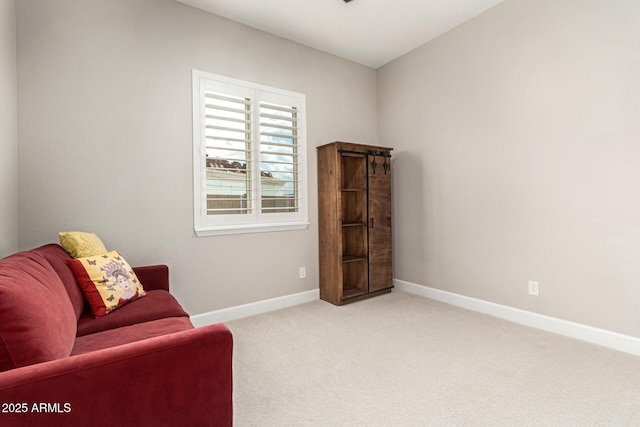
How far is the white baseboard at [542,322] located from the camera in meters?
2.31

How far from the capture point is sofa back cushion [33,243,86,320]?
166 centimetres

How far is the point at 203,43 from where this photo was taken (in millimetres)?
2938

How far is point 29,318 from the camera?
1.01 meters

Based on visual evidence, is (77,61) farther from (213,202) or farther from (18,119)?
(213,202)

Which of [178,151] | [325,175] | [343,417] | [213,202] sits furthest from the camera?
[325,175]

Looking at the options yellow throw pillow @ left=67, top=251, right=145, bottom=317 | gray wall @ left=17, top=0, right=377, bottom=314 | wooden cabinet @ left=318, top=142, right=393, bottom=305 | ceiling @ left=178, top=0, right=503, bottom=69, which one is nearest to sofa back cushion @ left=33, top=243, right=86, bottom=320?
yellow throw pillow @ left=67, top=251, right=145, bottom=317

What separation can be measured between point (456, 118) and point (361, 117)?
1.20m

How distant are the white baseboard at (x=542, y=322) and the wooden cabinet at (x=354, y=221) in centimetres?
62

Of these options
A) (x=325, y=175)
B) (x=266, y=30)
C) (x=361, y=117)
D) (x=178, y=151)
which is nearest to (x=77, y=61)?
(x=178, y=151)

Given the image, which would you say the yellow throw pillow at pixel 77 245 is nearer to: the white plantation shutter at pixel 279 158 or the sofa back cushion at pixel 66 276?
the sofa back cushion at pixel 66 276

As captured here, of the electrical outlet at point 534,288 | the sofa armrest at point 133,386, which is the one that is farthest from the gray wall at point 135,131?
the electrical outlet at point 534,288

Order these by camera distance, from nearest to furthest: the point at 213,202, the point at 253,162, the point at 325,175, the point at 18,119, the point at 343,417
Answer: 1. the point at 343,417
2. the point at 18,119
3. the point at 213,202
4. the point at 253,162
5. the point at 325,175

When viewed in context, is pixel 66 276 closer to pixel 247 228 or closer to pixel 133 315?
pixel 133 315

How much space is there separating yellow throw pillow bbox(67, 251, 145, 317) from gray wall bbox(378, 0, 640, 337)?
295cm
